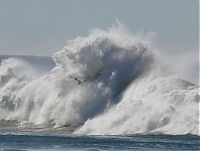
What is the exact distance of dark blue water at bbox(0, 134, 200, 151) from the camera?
204ft

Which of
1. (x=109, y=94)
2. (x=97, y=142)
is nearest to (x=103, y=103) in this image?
(x=109, y=94)

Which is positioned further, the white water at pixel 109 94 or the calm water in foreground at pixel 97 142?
the white water at pixel 109 94

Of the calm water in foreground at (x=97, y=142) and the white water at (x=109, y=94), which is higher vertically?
the white water at (x=109, y=94)

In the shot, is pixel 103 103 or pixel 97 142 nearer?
pixel 97 142

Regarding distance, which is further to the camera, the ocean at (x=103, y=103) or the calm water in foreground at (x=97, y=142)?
the ocean at (x=103, y=103)

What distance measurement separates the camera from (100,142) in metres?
65.9

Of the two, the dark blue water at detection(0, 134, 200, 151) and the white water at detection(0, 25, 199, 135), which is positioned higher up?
the white water at detection(0, 25, 199, 135)

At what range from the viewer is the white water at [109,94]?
73.9 m

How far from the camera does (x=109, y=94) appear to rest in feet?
268

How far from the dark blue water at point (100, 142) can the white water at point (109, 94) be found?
3.28m

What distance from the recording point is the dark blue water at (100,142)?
204 ft

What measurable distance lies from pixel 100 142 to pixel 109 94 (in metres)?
16.0

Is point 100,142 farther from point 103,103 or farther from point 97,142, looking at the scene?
point 103,103

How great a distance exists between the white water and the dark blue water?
129 inches
